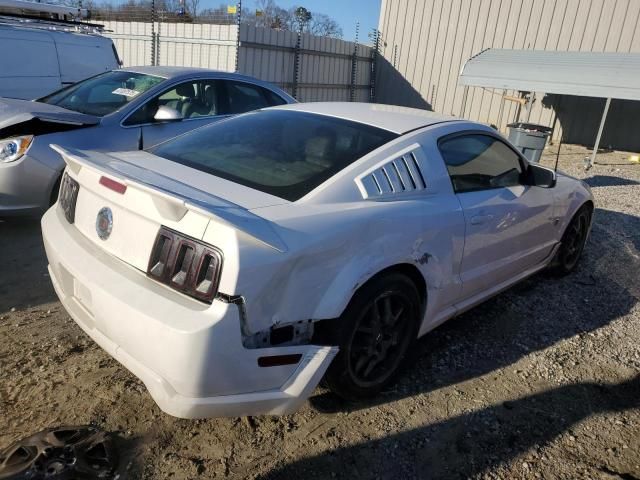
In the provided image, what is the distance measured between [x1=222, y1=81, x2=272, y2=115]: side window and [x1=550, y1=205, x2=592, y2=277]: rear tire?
3554mm

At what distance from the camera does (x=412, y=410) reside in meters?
2.88

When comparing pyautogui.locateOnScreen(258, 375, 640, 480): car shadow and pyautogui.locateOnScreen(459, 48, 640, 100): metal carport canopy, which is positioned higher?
pyautogui.locateOnScreen(459, 48, 640, 100): metal carport canopy

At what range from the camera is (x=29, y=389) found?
2736 mm

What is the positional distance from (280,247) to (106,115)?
3.76 metres

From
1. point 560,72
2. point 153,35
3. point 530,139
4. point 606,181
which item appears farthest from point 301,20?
point 606,181

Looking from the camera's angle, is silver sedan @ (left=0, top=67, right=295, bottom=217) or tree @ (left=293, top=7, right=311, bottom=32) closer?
silver sedan @ (left=0, top=67, right=295, bottom=217)

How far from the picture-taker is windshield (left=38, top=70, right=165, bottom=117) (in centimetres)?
536

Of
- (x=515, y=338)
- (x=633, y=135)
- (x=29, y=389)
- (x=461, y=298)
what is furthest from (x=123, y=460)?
(x=633, y=135)

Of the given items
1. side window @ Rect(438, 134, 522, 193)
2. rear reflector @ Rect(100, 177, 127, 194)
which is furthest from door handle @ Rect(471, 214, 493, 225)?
rear reflector @ Rect(100, 177, 127, 194)

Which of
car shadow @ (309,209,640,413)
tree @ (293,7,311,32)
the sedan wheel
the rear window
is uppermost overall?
tree @ (293,7,311,32)

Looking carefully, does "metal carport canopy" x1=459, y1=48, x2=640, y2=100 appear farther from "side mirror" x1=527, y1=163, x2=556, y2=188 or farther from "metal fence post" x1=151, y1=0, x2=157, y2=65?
"side mirror" x1=527, y1=163, x2=556, y2=188

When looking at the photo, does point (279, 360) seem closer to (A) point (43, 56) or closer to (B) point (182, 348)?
(B) point (182, 348)

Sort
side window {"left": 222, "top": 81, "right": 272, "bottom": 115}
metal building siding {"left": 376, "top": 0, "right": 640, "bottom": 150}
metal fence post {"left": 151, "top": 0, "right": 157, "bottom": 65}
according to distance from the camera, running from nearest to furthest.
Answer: side window {"left": 222, "top": 81, "right": 272, "bottom": 115}
metal fence post {"left": 151, "top": 0, "right": 157, "bottom": 65}
metal building siding {"left": 376, "top": 0, "right": 640, "bottom": 150}

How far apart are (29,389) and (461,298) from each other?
2488 mm
